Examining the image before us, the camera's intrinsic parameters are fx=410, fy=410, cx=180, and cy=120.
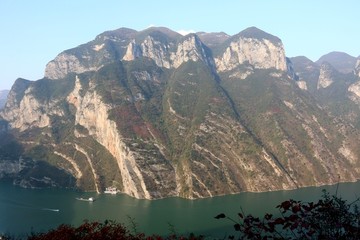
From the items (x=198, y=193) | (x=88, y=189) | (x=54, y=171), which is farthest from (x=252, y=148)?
(x=54, y=171)

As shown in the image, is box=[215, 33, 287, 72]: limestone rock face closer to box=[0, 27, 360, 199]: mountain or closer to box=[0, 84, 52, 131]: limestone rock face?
box=[0, 27, 360, 199]: mountain

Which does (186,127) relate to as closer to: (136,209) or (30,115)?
(136,209)

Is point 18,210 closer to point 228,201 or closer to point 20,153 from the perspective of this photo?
point 228,201

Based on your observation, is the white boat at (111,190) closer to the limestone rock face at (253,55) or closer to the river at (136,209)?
the river at (136,209)

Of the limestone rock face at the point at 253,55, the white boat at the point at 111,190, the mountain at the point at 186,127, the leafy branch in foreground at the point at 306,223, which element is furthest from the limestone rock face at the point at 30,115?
the leafy branch in foreground at the point at 306,223

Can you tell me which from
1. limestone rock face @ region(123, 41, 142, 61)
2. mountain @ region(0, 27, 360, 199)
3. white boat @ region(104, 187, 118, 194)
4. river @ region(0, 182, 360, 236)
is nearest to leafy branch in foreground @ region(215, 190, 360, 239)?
river @ region(0, 182, 360, 236)

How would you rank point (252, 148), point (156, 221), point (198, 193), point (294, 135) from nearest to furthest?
point (156, 221) < point (198, 193) < point (252, 148) < point (294, 135)

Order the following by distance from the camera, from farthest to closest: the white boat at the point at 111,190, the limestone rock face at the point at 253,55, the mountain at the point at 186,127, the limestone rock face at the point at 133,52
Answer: the limestone rock face at the point at 133,52 < the limestone rock face at the point at 253,55 < the mountain at the point at 186,127 < the white boat at the point at 111,190
